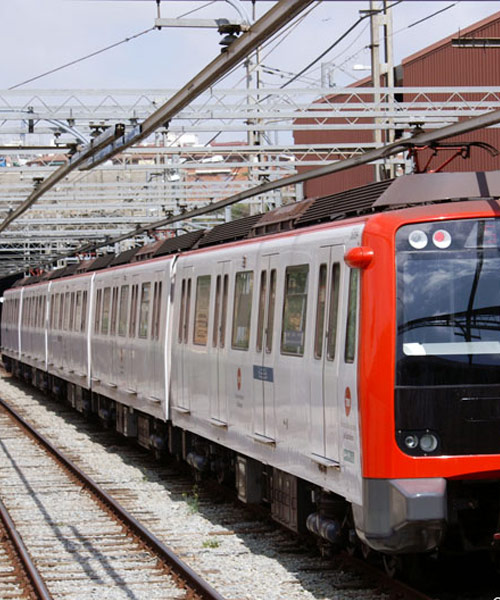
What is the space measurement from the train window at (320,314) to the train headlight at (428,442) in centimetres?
138

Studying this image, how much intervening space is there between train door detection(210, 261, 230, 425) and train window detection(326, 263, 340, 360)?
129 inches

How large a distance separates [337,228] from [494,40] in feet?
51.8

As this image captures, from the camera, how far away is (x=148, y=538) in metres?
11.2

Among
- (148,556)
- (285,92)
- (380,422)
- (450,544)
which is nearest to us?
(380,422)

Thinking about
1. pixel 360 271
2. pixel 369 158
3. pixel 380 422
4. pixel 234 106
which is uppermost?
pixel 234 106

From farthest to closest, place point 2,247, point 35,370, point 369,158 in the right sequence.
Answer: point 2,247 → point 35,370 → point 369,158

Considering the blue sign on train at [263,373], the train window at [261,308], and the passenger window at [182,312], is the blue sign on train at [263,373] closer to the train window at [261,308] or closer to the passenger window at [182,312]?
the train window at [261,308]

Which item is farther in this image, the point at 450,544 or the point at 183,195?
the point at 183,195

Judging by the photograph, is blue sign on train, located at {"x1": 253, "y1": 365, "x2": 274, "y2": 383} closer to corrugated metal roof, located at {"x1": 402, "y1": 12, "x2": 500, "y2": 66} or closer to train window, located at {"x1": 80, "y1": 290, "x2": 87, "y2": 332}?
train window, located at {"x1": 80, "y1": 290, "x2": 87, "y2": 332}

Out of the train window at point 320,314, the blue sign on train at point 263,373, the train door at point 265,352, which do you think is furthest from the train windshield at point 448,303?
the blue sign on train at point 263,373

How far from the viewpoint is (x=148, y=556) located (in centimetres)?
1072

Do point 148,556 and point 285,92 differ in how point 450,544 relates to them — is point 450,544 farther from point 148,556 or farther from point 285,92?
point 285,92

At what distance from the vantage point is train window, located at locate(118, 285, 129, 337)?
714 inches

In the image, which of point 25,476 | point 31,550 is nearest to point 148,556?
point 31,550
